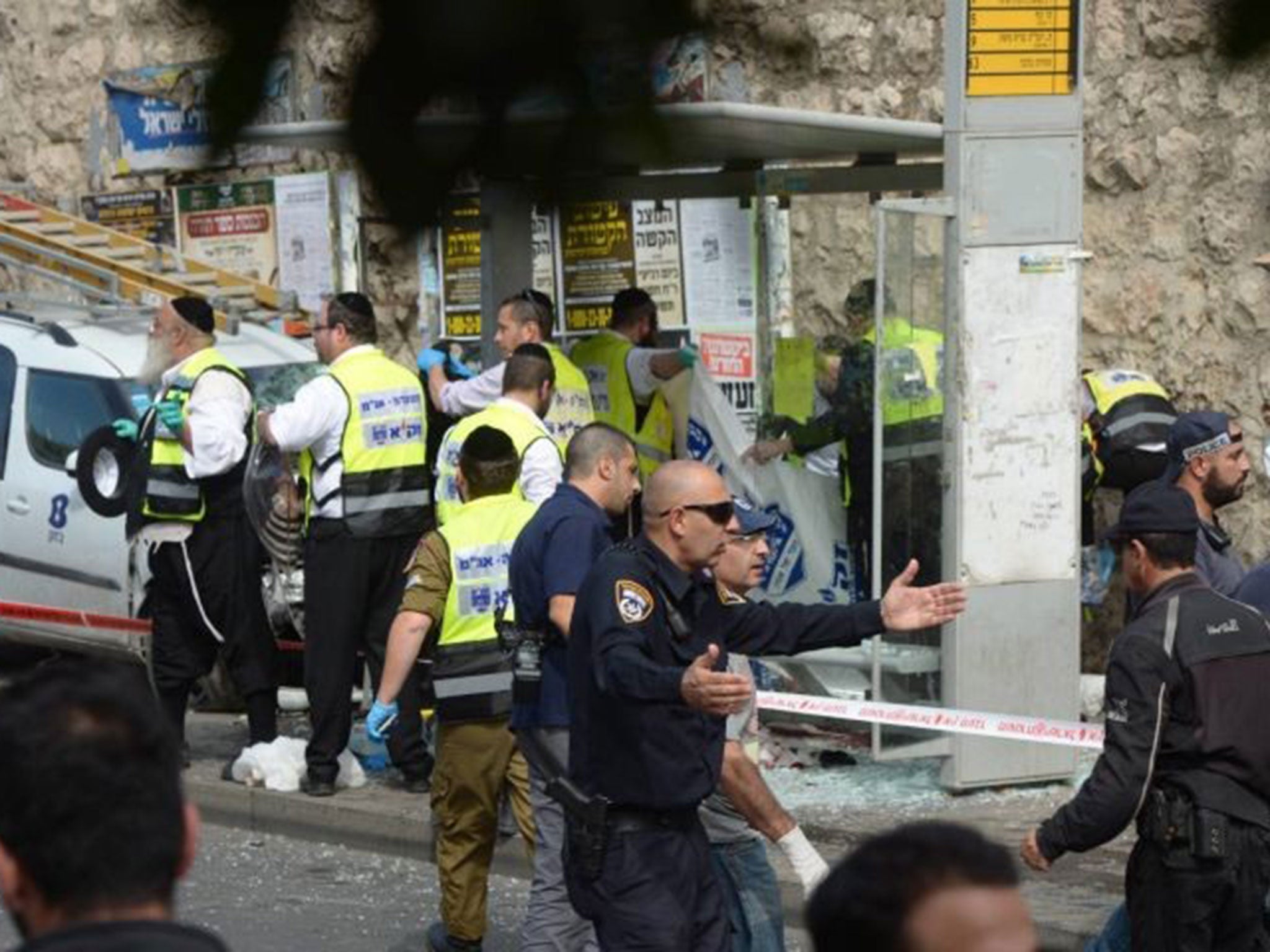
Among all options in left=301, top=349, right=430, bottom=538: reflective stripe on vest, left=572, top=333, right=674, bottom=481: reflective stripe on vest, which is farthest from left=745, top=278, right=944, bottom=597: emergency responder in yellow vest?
left=301, top=349, right=430, bottom=538: reflective stripe on vest

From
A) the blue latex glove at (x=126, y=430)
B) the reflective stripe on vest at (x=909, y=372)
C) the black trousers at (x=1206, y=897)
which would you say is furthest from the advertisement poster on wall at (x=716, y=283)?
the black trousers at (x=1206, y=897)

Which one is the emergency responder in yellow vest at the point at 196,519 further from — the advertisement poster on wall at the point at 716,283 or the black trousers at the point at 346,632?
the advertisement poster on wall at the point at 716,283

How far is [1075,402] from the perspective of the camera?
936cm

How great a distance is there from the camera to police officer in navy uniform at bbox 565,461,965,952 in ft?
19.8

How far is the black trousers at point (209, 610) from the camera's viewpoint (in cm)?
1020

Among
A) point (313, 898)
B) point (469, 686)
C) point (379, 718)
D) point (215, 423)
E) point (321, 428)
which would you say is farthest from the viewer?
point (215, 423)

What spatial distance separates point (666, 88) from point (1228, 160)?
2960mm

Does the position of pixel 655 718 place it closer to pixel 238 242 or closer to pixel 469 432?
pixel 469 432

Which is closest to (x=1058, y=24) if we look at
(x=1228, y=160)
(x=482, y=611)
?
(x=482, y=611)

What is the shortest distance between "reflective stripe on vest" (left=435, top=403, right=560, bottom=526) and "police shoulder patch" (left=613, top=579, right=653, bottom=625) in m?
2.86

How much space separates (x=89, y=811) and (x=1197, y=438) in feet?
16.5

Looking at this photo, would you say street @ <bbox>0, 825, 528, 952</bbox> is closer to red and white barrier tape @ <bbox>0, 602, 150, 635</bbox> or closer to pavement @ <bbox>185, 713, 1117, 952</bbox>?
pavement @ <bbox>185, 713, 1117, 952</bbox>

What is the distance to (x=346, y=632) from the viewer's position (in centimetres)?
991

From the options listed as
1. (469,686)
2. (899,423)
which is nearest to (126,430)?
(899,423)
